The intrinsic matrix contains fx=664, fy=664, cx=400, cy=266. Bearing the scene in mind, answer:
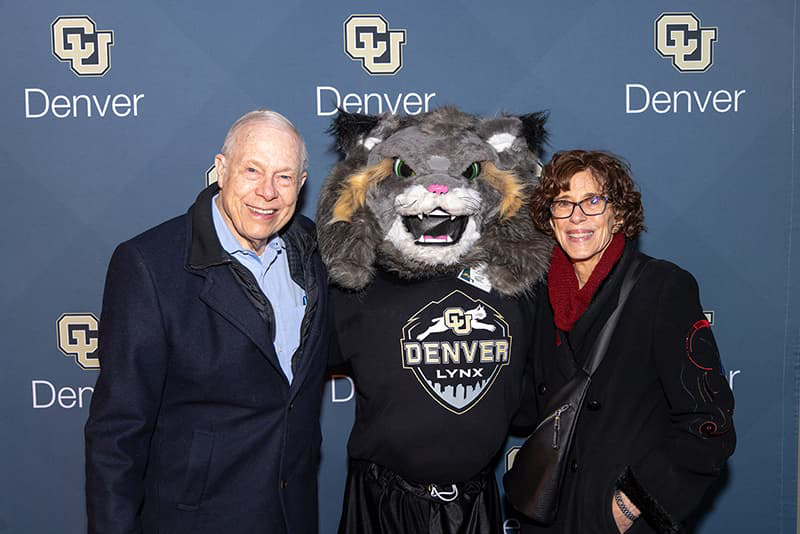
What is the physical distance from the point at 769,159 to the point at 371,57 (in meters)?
1.59

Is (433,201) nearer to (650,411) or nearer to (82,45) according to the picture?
(650,411)

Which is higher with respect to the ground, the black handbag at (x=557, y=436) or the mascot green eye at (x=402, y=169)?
the mascot green eye at (x=402, y=169)

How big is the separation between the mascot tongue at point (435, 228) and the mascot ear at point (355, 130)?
31 centimetres

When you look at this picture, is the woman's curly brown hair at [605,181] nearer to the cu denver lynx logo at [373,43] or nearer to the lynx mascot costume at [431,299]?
the lynx mascot costume at [431,299]

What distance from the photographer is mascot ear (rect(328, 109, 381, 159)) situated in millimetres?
2031

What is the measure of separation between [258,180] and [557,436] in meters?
1.05

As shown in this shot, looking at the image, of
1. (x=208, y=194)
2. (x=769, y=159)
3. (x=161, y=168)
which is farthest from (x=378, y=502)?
(x=769, y=159)

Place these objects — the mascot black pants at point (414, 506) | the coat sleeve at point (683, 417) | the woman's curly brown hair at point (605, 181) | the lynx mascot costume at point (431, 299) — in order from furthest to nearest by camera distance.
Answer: the mascot black pants at point (414, 506), the lynx mascot costume at point (431, 299), the woman's curly brown hair at point (605, 181), the coat sleeve at point (683, 417)

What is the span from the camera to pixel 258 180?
1724 millimetres

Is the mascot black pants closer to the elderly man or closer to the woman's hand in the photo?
the elderly man

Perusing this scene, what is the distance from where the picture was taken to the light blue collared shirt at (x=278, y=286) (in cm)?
174

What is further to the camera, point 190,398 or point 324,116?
point 324,116

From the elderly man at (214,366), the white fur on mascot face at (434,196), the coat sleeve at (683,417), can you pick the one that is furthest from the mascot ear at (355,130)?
the coat sleeve at (683,417)

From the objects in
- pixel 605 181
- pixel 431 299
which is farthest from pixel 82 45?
pixel 605 181
